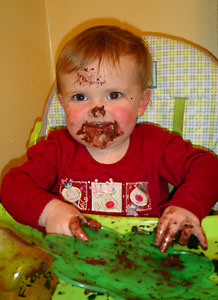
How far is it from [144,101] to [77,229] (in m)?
0.41

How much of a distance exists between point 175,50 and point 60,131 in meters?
0.37

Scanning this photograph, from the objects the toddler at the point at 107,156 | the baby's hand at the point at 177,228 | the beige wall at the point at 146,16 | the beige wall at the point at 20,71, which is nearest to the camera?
the baby's hand at the point at 177,228

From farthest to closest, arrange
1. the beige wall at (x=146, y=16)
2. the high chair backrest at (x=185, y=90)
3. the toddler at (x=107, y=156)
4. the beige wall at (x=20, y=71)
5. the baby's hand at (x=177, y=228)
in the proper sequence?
1. the beige wall at (x=146, y=16)
2. the beige wall at (x=20, y=71)
3. the high chair backrest at (x=185, y=90)
4. the toddler at (x=107, y=156)
5. the baby's hand at (x=177, y=228)

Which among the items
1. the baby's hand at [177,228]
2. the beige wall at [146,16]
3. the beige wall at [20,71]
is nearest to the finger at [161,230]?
the baby's hand at [177,228]

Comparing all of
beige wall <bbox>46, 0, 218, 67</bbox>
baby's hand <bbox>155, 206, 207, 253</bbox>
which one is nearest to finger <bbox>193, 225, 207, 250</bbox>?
baby's hand <bbox>155, 206, 207, 253</bbox>

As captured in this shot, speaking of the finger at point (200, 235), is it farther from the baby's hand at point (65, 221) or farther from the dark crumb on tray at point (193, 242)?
the baby's hand at point (65, 221)

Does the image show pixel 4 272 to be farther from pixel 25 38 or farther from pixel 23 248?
pixel 25 38

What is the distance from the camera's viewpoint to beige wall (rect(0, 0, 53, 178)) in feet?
3.36

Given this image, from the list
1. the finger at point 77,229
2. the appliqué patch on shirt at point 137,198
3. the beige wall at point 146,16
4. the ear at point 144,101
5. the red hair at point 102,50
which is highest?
the beige wall at point 146,16

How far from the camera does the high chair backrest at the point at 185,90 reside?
86 cm

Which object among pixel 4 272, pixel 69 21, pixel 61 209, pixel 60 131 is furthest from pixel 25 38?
pixel 4 272

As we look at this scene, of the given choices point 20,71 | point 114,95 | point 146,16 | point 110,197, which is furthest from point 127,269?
point 146,16

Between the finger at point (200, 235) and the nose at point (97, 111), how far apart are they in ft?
0.98

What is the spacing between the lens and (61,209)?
1.93 ft
